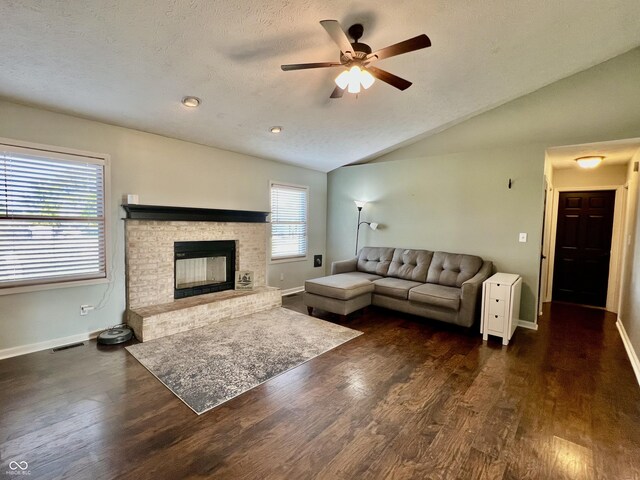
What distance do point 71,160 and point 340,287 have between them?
10.9 ft

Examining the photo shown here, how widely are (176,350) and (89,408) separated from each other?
0.95m

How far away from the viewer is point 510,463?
5.57 feet

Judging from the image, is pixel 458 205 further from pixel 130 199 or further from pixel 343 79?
pixel 130 199

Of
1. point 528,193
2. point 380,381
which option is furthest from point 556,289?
point 380,381

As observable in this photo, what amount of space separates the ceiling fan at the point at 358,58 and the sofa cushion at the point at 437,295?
2.47m

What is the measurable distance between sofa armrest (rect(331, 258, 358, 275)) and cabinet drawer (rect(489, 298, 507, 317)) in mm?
2233

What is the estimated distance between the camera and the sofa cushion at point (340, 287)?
3.97 m

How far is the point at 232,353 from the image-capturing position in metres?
3.01

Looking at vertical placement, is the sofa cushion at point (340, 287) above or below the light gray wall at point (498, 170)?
below

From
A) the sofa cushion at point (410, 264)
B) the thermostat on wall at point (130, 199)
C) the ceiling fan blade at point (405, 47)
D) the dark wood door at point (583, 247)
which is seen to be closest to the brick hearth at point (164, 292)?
the thermostat on wall at point (130, 199)

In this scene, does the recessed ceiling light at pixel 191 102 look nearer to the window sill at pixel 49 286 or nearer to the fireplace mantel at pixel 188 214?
the fireplace mantel at pixel 188 214

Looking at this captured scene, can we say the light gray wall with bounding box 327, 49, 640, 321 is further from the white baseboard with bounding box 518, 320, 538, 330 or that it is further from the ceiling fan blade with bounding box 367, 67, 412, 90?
the ceiling fan blade with bounding box 367, 67, 412, 90

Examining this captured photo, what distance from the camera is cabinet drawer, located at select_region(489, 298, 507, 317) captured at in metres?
3.42

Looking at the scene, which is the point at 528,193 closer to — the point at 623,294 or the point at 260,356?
the point at 623,294
